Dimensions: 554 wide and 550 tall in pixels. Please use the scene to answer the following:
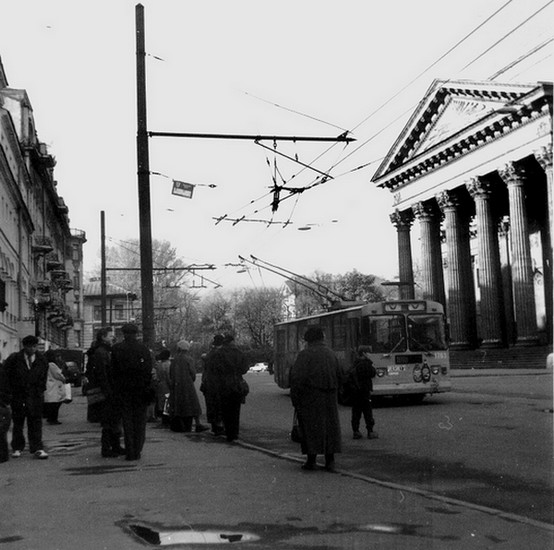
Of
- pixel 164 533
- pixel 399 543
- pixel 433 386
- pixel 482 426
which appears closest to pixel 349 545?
pixel 399 543

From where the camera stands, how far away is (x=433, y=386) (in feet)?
76.7

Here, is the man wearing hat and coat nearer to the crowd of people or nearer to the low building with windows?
the crowd of people

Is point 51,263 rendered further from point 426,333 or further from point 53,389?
point 53,389

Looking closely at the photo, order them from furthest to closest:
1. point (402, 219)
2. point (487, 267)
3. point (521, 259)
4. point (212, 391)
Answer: point (402, 219) → point (487, 267) → point (521, 259) → point (212, 391)

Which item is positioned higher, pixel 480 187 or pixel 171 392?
pixel 480 187

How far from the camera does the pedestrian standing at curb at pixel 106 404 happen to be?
12227 mm

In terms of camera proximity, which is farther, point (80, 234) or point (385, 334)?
point (80, 234)

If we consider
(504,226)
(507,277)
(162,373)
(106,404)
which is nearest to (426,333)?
(162,373)

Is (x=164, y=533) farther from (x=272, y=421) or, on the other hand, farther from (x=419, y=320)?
(x=419, y=320)

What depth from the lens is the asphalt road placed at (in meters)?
8.71

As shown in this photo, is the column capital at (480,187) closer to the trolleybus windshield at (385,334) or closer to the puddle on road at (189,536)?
the trolleybus windshield at (385,334)

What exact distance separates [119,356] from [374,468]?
368 cm

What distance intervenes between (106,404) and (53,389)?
6.97 m

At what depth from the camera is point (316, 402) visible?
10297mm
